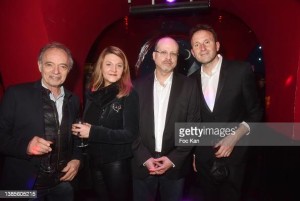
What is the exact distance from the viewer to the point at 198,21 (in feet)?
25.4

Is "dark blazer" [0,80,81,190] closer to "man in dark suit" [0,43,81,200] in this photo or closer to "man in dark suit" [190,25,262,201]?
"man in dark suit" [0,43,81,200]

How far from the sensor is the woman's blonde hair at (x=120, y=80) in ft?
7.29

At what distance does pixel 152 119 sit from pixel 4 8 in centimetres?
223

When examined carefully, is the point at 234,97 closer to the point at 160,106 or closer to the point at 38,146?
the point at 160,106

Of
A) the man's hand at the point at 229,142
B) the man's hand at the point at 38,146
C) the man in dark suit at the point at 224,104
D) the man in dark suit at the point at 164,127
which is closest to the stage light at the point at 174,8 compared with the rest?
the man in dark suit at the point at 224,104

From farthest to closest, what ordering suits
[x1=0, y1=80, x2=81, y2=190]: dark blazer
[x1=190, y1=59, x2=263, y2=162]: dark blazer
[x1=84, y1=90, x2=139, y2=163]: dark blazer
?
[x1=190, y1=59, x2=263, y2=162]: dark blazer
[x1=84, y1=90, x2=139, y2=163]: dark blazer
[x1=0, y1=80, x2=81, y2=190]: dark blazer

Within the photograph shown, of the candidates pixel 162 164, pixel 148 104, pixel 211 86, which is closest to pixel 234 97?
pixel 211 86

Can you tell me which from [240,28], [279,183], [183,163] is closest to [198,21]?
[240,28]

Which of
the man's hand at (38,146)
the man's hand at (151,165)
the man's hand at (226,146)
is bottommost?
the man's hand at (151,165)

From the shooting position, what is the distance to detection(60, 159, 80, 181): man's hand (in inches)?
81.1

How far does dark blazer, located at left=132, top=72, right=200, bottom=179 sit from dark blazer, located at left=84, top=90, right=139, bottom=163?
0.12m

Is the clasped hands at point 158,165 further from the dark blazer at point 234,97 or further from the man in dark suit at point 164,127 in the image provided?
the dark blazer at point 234,97

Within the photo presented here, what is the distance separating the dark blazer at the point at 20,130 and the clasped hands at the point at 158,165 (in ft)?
2.93

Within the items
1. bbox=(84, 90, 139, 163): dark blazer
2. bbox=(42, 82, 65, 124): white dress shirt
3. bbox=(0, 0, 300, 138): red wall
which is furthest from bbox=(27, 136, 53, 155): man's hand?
bbox=(0, 0, 300, 138): red wall
